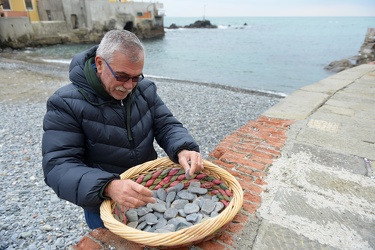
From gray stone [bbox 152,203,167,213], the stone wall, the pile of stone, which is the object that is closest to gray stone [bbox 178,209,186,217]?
the pile of stone

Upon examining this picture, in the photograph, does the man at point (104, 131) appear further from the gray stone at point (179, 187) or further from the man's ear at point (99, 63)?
the gray stone at point (179, 187)

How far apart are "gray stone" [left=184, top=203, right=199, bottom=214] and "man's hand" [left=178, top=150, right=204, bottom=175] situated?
0.21 metres

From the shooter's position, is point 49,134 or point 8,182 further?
point 8,182

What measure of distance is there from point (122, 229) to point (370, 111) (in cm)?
426

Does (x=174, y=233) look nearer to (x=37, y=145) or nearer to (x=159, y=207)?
(x=159, y=207)

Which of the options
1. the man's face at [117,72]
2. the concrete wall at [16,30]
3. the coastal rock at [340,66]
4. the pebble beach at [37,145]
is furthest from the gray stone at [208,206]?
the concrete wall at [16,30]

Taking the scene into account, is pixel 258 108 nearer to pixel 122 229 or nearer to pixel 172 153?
pixel 172 153

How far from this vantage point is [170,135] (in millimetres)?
1930

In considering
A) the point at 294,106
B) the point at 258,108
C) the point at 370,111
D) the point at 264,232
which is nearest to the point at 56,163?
the point at 264,232

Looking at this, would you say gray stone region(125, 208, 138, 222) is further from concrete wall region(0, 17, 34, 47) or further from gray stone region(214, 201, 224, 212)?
concrete wall region(0, 17, 34, 47)

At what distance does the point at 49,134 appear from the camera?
1.48 metres

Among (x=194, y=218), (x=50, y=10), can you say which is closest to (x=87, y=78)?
(x=194, y=218)

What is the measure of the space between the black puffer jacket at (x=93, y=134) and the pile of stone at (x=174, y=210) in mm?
224

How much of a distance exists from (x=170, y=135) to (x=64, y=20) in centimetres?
3151
